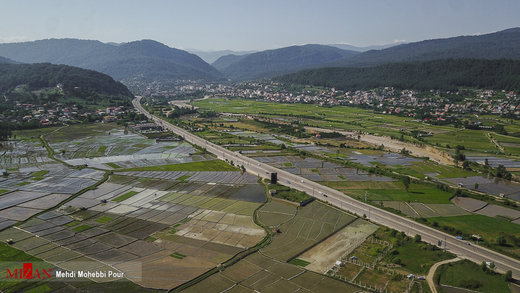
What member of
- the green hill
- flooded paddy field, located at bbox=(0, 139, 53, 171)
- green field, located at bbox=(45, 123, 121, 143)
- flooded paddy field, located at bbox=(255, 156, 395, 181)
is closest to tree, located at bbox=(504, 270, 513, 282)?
flooded paddy field, located at bbox=(255, 156, 395, 181)

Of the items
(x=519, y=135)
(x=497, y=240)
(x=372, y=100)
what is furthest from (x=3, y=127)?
(x=372, y=100)

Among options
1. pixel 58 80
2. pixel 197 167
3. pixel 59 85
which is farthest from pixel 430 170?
pixel 58 80

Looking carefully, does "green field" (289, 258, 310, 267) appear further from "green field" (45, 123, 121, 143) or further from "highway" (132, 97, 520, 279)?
"green field" (45, 123, 121, 143)

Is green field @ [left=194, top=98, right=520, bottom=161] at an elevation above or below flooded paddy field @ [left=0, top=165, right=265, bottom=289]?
above

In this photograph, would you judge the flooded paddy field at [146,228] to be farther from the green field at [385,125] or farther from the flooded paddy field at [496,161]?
the green field at [385,125]

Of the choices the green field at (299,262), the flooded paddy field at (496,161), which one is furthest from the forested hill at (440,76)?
the green field at (299,262)

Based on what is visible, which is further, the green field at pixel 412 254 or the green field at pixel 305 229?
the green field at pixel 305 229

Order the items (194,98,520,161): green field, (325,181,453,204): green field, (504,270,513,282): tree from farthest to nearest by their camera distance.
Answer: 1. (194,98,520,161): green field
2. (325,181,453,204): green field
3. (504,270,513,282): tree
